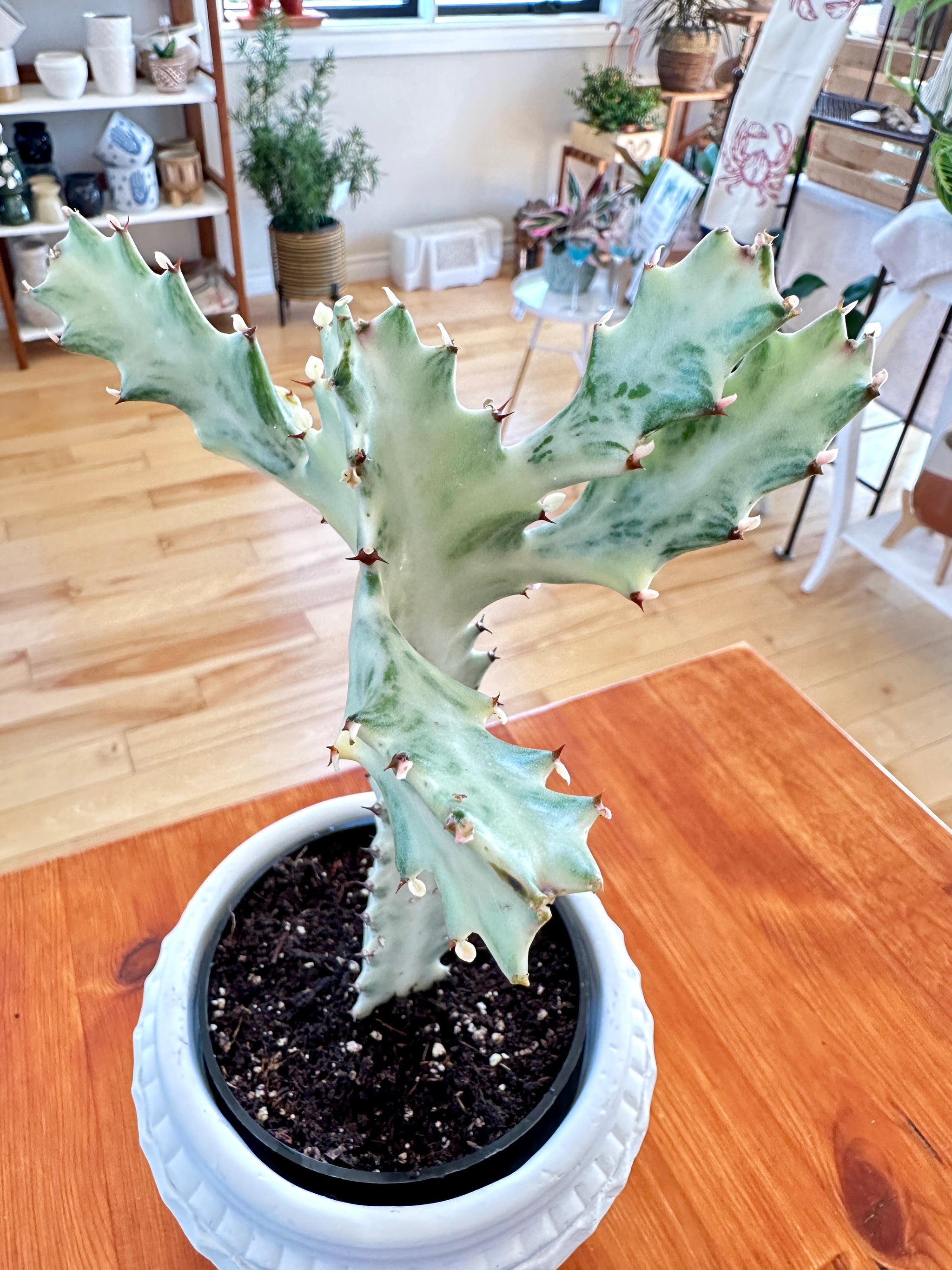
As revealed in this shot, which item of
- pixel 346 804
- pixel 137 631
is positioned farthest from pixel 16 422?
pixel 346 804

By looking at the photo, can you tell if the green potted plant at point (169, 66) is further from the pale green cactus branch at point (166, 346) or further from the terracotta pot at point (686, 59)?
the pale green cactus branch at point (166, 346)

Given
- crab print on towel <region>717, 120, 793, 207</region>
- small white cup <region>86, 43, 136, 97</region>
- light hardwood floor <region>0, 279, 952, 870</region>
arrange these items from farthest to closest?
1. small white cup <region>86, 43, 136, 97</region>
2. crab print on towel <region>717, 120, 793, 207</region>
3. light hardwood floor <region>0, 279, 952, 870</region>

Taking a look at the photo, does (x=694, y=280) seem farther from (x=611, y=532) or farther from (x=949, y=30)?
(x=949, y=30)

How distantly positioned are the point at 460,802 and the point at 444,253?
328 centimetres

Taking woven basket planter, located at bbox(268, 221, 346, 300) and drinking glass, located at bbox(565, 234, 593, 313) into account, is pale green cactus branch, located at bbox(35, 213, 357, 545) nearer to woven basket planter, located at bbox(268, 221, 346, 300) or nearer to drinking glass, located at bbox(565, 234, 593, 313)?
drinking glass, located at bbox(565, 234, 593, 313)

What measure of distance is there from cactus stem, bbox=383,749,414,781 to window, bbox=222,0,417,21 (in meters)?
3.38

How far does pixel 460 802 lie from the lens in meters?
0.28

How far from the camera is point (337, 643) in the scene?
1.78m

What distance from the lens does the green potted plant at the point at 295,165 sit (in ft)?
8.77

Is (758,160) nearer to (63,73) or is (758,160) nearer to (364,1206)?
(63,73)

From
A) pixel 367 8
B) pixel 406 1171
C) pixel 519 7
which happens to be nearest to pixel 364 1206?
pixel 406 1171

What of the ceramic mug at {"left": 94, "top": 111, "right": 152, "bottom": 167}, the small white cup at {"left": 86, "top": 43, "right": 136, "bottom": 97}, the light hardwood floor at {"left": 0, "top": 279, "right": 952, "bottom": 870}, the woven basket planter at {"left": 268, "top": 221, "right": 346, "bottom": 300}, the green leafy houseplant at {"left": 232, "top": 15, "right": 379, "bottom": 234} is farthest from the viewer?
the woven basket planter at {"left": 268, "top": 221, "right": 346, "bottom": 300}

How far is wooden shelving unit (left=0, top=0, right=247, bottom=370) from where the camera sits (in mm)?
2385

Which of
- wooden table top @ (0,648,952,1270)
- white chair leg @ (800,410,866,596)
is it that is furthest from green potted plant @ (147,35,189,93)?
wooden table top @ (0,648,952,1270)
